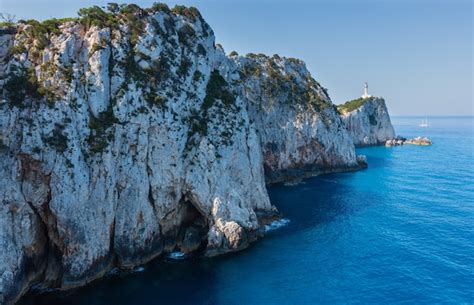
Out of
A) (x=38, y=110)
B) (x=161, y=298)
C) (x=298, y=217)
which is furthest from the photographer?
(x=298, y=217)

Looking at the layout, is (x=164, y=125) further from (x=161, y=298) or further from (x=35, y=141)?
(x=161, y=298)

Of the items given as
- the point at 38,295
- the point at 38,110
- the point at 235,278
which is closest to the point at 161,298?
the point at 235,278

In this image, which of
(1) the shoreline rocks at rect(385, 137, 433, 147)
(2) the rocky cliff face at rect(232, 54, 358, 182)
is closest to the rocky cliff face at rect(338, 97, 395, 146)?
(1) the shoreline rocks at rect(385, 137, 433, 147)

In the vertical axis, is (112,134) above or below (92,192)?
above

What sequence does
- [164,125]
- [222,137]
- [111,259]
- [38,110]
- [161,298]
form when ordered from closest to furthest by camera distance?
[161,298] < [38,110] < [111,259] < [164,125] < [222,137]

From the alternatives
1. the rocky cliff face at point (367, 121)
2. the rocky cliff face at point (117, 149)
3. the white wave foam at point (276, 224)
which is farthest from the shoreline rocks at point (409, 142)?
the rocky cliff face at point (117, 149)

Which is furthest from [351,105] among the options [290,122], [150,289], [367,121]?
[150,289]

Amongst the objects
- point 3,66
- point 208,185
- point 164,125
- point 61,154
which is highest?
point 3,66

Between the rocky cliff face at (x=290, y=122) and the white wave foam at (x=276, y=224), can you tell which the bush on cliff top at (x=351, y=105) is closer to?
the rocky cliff face at (x=290, y=122)
